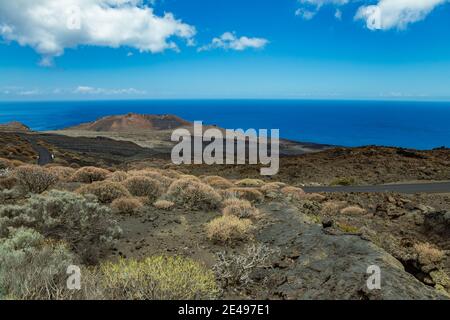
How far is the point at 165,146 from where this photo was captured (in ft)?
251

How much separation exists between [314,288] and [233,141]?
69817mm

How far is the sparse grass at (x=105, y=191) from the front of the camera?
12485 mm

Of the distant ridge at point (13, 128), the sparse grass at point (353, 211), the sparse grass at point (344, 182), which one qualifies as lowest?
the sparse grass at point (344, 182)

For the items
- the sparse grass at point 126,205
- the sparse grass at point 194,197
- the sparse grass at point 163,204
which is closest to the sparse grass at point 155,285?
the sparse grass at point 126,205

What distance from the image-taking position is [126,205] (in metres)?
11.6

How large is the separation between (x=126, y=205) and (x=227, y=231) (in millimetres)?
3958

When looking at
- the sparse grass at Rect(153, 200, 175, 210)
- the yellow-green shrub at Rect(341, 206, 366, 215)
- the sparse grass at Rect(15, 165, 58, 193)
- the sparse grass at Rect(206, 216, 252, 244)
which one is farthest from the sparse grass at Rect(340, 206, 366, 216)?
the sparse grass at Rect(15, 165, 58, 193)

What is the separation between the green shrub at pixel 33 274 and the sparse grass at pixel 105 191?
576cm

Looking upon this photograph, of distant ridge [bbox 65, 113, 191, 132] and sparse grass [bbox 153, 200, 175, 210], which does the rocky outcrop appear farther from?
distant ridge [bbox 65, 113, 191, 132]

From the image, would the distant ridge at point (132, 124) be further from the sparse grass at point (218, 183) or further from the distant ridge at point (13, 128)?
the sparse grass at point (218, 183)

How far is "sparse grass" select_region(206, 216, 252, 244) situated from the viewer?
29.9 feet

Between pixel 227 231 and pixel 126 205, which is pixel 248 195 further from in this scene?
pixel 227 231

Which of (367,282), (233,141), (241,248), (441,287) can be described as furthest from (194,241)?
(233,141)

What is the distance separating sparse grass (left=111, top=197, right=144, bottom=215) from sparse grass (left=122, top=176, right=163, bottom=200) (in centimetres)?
196
